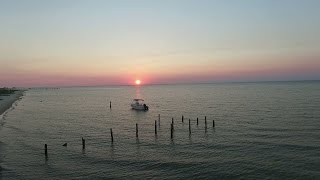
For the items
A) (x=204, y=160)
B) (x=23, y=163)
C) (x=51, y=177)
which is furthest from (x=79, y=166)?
(x=204, y=160)

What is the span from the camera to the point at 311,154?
38.6m

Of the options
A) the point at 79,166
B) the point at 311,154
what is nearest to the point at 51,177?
the point at 79,166

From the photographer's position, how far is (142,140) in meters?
50.8

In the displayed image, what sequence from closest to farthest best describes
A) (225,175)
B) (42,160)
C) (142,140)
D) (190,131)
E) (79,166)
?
1. (225,175)
2. (79,166)
3. (42,160)
4. (142,140)
5. (190,131)

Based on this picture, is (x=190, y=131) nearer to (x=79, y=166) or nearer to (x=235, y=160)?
(x=235, y=160)

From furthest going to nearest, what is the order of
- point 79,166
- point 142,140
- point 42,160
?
point 142,140, point 42,160, point 79,166

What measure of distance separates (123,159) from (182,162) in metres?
7.26

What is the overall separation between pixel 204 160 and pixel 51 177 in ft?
54.6

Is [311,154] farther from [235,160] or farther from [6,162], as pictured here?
[6,162]

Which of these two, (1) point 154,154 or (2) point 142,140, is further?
(2) point 142,140

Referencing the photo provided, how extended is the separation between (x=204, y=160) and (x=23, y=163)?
815 inches

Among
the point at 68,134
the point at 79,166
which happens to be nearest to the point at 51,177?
the point at 79,166

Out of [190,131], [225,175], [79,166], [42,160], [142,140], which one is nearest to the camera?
[225,175]

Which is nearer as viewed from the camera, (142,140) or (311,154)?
(311,154)
